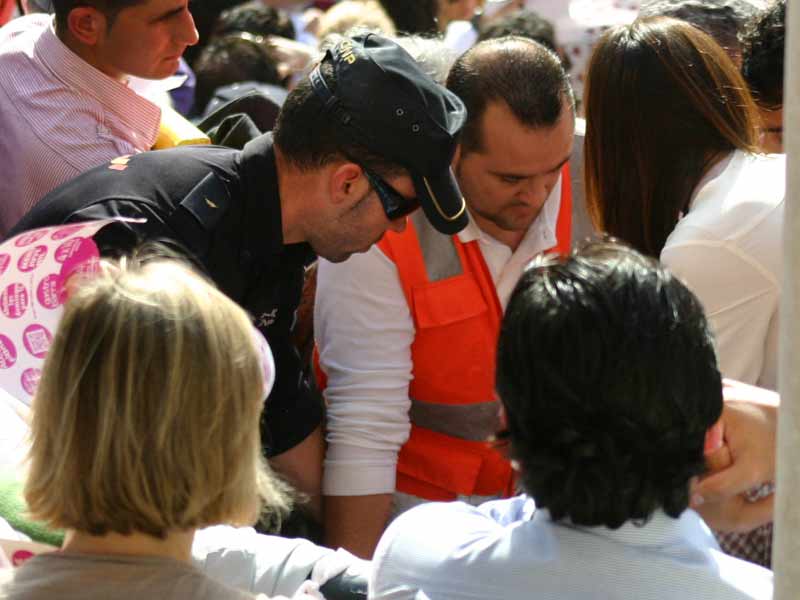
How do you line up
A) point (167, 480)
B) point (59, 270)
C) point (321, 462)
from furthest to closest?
point (321, 462) < point (59, 270) < point (167, 480)

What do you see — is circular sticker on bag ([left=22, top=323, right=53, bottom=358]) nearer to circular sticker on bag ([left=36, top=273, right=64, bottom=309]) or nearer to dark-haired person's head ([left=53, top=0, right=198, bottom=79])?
circular sticker on bag ([left=36, top=273, right=64, bottom=309])

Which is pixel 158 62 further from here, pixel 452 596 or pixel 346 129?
pixel 452 596

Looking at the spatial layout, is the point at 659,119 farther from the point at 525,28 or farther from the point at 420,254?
the point at 525,28

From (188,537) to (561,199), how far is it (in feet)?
5.28

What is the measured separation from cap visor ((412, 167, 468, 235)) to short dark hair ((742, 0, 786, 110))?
79cm

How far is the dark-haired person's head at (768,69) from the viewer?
2814 mm

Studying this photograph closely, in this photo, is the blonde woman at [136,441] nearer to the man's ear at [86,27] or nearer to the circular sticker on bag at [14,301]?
the circular sticker on bag at [14,301]

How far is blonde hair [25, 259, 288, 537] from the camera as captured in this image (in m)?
1.43

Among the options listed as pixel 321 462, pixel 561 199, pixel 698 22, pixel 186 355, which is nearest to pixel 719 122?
pixel 561 199

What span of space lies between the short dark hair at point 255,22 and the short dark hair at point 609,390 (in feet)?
15.8

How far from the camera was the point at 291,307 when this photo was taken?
8.51ft

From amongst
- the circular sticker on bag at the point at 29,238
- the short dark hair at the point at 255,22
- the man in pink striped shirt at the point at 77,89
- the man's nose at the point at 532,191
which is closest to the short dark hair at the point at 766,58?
the man's nose at the point at 532,191

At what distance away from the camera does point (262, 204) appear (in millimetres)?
2447

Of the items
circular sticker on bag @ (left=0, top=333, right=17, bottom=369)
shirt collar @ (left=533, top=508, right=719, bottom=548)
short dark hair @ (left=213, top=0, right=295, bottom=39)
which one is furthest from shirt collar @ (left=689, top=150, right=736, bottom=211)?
short dark hair @ (left=213, top=0, right=295, bottom=39)
